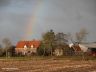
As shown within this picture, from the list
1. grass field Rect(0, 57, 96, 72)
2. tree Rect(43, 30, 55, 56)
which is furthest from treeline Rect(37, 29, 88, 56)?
grass field Rect(0, 57, 96, 72)

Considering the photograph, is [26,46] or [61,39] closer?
[61,39]

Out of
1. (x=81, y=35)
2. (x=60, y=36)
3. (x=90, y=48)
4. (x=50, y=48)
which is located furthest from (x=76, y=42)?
(x=90, y=48)

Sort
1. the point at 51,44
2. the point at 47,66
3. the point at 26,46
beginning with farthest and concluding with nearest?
the point at 26,46
the point at 51,44
the point at 47,66

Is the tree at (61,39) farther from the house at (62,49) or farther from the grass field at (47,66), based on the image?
the grass field at (47,66)

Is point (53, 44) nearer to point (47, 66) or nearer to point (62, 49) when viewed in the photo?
point (62, 49)

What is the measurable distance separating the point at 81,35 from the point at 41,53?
21.5 metres

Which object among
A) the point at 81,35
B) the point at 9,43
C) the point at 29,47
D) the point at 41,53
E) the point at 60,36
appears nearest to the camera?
the point at 81,35

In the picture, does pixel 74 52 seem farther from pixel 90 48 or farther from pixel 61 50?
pixel 90 48

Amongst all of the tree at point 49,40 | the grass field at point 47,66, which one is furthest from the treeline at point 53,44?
the grass field at point 47,66

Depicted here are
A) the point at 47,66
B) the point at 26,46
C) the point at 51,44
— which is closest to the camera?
the point at 47,66

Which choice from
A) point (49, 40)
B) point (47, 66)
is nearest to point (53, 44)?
point (49, 40)

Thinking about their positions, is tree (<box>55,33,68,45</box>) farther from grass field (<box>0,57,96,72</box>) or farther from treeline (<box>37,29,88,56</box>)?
grass field (<box>0,57,96,72</box>)

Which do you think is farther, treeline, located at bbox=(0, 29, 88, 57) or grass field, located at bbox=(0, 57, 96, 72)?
treeline, located at bbox=(0, 29, 88, 57)

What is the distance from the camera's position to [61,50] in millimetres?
119688
